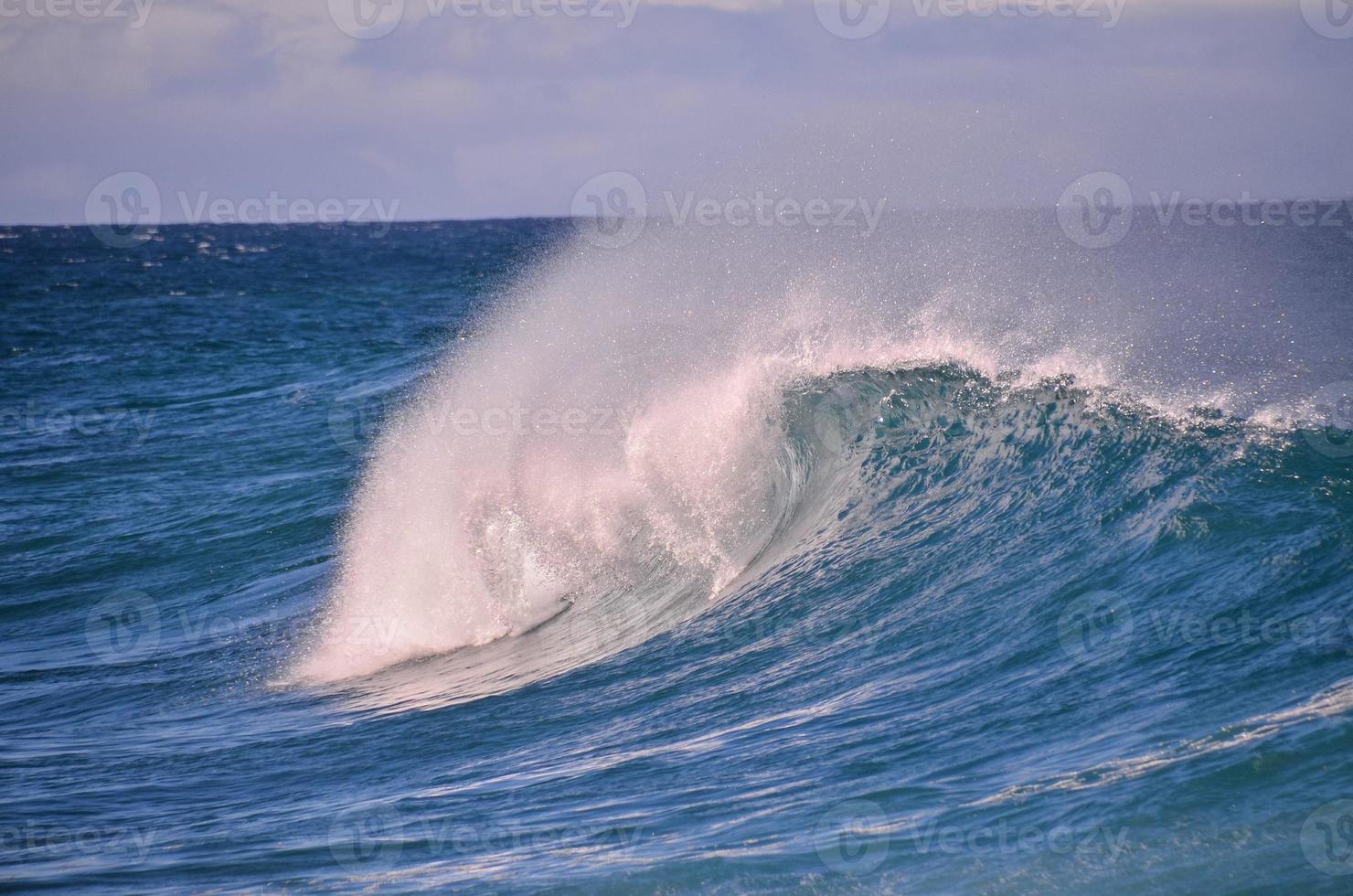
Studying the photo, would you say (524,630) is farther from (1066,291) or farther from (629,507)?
(1066,291)

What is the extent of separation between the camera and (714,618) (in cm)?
819

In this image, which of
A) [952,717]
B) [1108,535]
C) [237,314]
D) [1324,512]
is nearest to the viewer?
[952,717]

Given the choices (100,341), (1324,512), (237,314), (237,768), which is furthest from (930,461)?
(237,314)

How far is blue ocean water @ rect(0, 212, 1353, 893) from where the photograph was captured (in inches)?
184

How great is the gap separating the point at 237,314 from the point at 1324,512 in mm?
33935

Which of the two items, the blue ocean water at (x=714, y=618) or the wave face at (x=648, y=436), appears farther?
the wave face at (x=648, y=436)

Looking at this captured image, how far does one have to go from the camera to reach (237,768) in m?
6.97

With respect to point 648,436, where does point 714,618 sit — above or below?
below

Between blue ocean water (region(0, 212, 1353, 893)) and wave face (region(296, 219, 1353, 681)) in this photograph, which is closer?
blue ocean water (region(0, 212, 1353, 893))

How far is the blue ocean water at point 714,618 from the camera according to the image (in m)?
4.68

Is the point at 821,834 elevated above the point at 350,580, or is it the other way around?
the point at 350,580

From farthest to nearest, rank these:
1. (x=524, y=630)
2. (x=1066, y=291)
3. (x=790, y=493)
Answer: (x=1066, y=291) < (x=790, y=493) < (x=524, y=630)

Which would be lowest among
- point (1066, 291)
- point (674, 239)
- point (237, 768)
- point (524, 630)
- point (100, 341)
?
point (237, 768)

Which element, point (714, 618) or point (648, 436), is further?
point (648, 436)
